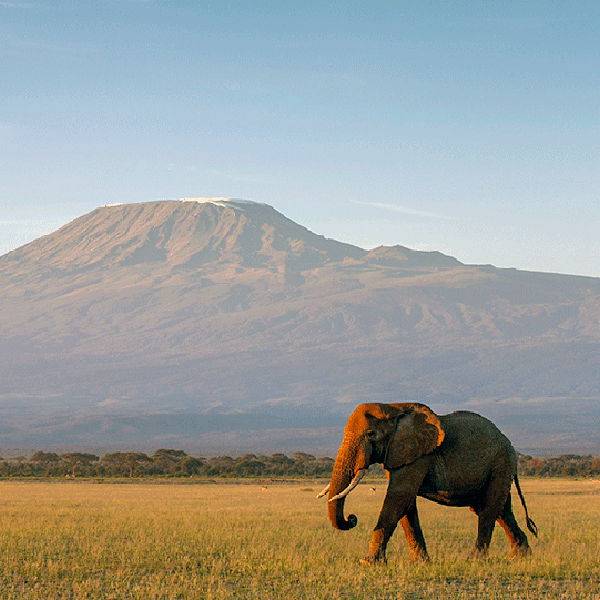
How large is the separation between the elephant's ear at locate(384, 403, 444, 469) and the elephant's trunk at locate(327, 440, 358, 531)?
2.10 feet

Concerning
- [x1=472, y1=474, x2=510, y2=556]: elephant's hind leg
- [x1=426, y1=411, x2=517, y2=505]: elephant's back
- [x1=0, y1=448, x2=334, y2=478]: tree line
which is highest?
[x1=426, y1=411, x2=517, y2=505]: elephant's back

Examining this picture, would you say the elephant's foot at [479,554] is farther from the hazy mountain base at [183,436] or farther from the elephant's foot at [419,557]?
the hazy mountain base at [183,436]

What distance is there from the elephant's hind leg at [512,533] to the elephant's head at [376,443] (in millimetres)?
2381

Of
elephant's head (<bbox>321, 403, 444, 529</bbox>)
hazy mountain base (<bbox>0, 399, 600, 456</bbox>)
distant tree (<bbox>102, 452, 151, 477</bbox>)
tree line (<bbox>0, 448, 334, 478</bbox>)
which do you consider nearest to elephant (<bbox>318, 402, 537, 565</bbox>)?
elephant's head (<bbox>321, 403, 444, 529</bbox>)

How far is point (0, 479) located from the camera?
2340 inches

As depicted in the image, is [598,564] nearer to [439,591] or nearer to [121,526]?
[439,591]

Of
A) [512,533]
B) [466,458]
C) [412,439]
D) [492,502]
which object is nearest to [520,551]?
[512,533]

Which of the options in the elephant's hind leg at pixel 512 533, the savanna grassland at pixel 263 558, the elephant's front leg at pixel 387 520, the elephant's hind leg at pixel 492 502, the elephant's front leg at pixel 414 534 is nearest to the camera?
the savanna grassland at pixel 263 558

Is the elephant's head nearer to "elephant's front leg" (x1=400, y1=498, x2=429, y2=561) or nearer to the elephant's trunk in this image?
the elephant's trunk

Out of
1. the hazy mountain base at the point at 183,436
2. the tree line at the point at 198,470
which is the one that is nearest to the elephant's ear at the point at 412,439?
the tree line at the point at 198,470

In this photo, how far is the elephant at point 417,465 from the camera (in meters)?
16.5

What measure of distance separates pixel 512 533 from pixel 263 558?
455cm

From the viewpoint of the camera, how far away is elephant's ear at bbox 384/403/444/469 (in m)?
16.6

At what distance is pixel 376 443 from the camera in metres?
16.6
